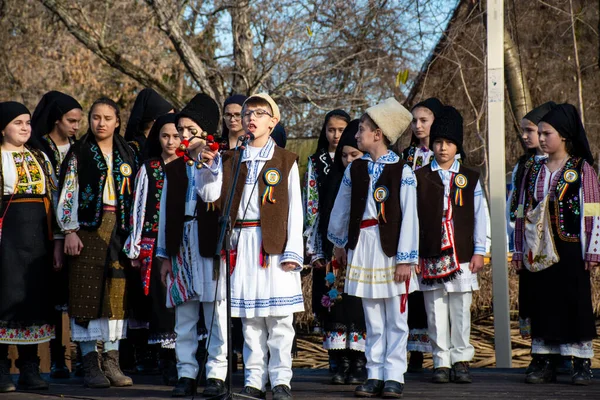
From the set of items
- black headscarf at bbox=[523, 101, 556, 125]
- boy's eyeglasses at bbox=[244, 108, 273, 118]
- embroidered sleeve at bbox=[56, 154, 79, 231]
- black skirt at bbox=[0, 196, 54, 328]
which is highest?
black headscarf at bbox=[523, 101, 556, 125]

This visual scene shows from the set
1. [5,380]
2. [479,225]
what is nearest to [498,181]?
[479,225]

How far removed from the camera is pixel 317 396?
601cm

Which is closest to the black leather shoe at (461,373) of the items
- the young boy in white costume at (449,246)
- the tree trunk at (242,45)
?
the young boy in white costume at (449,246)

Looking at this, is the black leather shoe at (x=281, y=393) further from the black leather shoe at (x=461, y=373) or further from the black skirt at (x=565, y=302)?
the black skirt at (x=565, y=302)

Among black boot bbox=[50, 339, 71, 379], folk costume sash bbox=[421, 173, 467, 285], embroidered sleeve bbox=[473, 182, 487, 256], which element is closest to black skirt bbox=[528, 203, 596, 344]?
embroidered sleeve bbox=[473, 182, 487, 256]

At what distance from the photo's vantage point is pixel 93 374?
21.1 feet

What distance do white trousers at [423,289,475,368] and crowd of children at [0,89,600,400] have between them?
14mm

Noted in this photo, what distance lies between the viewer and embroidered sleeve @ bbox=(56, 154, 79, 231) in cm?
652

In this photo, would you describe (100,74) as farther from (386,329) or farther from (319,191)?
(386,329)

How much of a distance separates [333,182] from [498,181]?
1643 mm

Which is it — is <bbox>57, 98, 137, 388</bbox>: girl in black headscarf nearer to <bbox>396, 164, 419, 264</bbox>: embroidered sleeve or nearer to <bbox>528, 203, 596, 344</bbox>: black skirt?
<bbox>396, 164, 419, 264</bbox>: embroidered sleeve

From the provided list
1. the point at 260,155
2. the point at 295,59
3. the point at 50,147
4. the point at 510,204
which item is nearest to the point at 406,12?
the point at 295,59

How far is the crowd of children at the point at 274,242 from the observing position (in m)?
5.75

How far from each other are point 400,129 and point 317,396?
1707 millimetres
